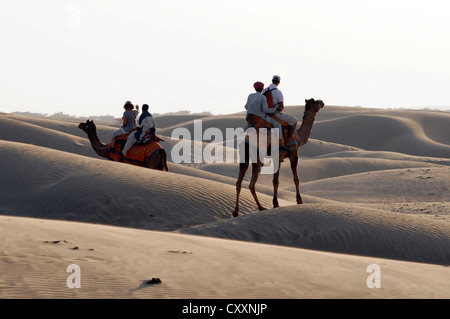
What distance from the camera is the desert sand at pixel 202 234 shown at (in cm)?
579

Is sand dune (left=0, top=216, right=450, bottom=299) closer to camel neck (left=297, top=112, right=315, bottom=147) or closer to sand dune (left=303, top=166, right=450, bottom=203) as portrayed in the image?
camel neck (left=297, top=112, right=315, bottom=147)

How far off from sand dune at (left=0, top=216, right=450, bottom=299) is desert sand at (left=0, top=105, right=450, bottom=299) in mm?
15

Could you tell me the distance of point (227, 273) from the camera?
246 inches

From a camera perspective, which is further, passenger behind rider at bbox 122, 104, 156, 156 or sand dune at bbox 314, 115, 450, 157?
sand dune at bbox 314, 115, 450, 157

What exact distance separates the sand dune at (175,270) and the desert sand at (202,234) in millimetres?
15

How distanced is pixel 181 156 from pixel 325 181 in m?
8.09

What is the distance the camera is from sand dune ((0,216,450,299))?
17.8ft

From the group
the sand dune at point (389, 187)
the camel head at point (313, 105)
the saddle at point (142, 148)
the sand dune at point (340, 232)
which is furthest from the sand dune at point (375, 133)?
the sand dune at point (340, 232)

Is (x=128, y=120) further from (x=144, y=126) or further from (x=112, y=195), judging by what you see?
(x=112, y=195)

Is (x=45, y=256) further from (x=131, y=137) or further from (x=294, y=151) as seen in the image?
(x=131, y=137)

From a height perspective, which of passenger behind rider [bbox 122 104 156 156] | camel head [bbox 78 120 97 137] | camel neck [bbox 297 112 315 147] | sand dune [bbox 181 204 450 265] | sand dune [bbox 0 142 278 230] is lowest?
sand dune [bbox 181 204 450 265]

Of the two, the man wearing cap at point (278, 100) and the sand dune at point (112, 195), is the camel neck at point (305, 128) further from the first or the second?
the sand dune at point (112, 195)

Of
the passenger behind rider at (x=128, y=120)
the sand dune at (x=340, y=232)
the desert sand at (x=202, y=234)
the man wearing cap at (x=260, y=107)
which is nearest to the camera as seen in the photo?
the desert sand at (x=202, y=234)

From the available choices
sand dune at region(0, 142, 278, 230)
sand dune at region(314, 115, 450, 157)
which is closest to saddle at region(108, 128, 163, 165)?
sand dune at region(0, 142, 278, 230)
